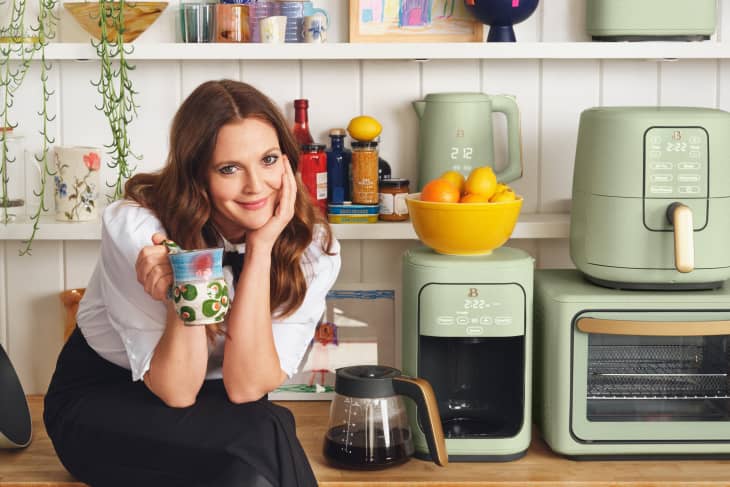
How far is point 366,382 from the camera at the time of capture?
184cm

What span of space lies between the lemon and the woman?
39cm

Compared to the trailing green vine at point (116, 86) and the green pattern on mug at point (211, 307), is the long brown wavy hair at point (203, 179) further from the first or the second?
the trailing green vine at point (116, 86)

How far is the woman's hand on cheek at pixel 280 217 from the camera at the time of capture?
169 centimetres

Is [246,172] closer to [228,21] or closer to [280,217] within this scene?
[280,217]

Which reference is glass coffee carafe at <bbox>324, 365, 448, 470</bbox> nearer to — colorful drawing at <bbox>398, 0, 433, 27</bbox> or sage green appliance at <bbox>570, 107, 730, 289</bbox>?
sage green appliance at <bbox>570, 107, 730, 289</bbox>

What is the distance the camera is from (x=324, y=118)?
2250 millimetres

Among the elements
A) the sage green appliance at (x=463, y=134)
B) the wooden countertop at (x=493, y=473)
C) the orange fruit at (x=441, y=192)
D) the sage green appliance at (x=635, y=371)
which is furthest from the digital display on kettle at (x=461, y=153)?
the wooden countertop at (x=493, y=473)

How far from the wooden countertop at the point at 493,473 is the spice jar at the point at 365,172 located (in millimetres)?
529

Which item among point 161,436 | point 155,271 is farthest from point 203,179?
point 161,436

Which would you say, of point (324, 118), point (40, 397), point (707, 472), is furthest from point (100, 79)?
point (707, 472)

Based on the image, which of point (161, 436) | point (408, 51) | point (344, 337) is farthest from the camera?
point (344, 337)

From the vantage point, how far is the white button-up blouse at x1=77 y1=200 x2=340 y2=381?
1.64 metres

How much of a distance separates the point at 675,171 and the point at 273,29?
83 centimetres

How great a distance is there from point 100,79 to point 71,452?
88cm
